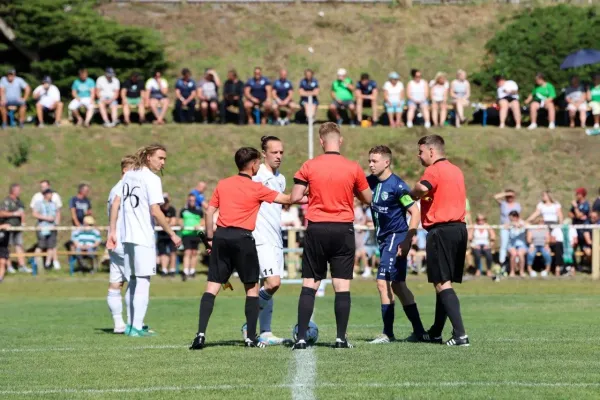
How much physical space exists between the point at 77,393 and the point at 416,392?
2481 mm

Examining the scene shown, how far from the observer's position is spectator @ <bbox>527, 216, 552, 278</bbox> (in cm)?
2812

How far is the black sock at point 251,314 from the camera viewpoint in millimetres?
11945

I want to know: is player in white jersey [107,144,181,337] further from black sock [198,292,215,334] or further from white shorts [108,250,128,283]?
black sock [198,292,215,334]

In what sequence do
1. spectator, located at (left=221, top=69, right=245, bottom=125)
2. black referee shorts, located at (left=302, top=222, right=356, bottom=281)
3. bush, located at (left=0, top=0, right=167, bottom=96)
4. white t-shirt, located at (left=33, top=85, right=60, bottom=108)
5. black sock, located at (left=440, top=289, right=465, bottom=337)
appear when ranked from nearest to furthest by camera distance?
black referee shorts, located at (left=302, top=222, right=356, bottom=281)
black sock, located at (left=440, top=289, right=465, bottom=337)
white t-shirt, located at (left=33, top=85, right=60, bottom=108)
spectator, located at (left=221, top=69, right=245, bottom=125)
bush, located at (left=0, top=0, right=167, bottom=96)

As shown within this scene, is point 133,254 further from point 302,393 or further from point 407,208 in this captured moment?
point 302,393

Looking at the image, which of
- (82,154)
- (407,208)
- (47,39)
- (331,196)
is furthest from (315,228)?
(47,39)

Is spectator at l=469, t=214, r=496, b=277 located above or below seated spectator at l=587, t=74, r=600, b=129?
below

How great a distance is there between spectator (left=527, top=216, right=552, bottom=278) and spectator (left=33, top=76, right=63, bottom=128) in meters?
13.8

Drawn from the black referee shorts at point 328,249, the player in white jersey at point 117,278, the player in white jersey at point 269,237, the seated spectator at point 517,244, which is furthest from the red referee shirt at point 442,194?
the seated spectator at point 517,244

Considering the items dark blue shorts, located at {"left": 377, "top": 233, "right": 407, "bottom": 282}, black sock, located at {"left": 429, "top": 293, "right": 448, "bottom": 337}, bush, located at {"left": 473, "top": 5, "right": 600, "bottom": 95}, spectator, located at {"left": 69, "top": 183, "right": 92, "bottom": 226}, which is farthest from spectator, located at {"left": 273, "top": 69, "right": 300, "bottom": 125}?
black sock, located at {"left": 429, "top": 293, "right": 448, "bottom": 337}

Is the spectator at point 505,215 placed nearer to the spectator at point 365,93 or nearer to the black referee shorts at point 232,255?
the spectator at point 365,93

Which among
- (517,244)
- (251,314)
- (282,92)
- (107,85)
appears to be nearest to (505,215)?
(517,244)

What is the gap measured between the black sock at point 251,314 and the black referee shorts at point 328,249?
82 cm

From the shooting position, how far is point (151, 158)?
1353cm
